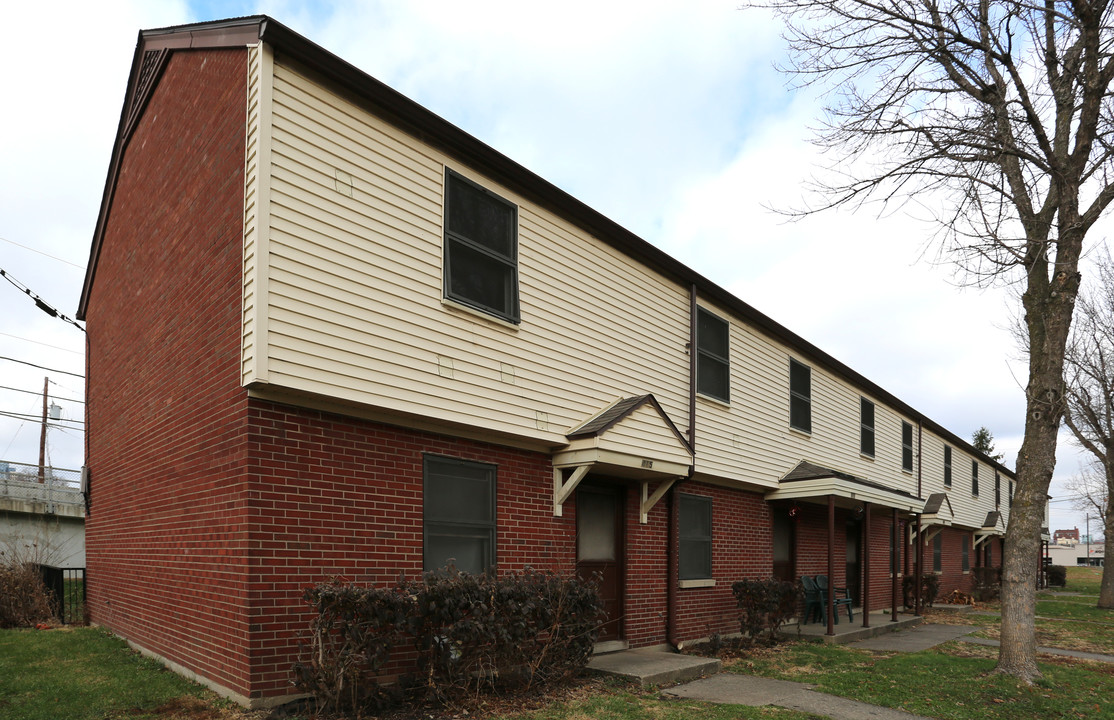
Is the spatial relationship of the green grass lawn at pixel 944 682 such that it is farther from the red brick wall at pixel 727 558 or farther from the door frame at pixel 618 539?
the door frame at pixel 618 539

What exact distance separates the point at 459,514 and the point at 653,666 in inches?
122

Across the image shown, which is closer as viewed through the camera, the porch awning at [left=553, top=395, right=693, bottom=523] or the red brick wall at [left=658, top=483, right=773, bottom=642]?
the porch awning at [left=553, top=395, right=693, bottom=523]

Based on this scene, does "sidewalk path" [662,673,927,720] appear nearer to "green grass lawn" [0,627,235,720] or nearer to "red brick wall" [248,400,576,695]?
"red brick wall" [248,400,576,695]

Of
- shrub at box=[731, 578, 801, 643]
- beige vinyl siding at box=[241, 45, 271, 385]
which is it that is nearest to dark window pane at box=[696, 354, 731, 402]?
shrub at box=[731, 578, 801, 643]

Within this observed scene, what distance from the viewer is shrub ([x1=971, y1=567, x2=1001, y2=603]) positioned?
28.0 meters

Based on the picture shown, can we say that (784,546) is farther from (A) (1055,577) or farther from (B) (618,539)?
(A) (1055,577)

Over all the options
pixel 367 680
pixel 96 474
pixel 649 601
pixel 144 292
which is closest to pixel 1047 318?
pixel 649 601

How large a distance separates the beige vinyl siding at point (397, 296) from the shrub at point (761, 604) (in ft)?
14.8

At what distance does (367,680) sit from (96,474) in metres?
8.64

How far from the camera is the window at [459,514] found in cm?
823

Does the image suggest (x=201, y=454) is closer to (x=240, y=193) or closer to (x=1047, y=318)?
(x=240, y=193)

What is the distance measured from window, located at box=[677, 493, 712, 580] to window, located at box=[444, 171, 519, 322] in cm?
516

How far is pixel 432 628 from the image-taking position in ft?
23.0

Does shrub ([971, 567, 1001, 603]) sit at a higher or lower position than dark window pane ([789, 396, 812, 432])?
lower
